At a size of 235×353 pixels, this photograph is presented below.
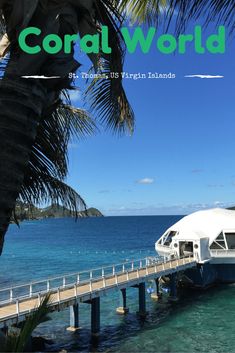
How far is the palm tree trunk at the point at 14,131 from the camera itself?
3061 millimetres

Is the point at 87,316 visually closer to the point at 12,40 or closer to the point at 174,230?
the point at 174,230

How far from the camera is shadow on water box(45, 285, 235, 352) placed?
21.0m

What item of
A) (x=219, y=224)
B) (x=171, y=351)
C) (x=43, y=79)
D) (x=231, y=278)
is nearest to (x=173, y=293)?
(x=231, y=278)

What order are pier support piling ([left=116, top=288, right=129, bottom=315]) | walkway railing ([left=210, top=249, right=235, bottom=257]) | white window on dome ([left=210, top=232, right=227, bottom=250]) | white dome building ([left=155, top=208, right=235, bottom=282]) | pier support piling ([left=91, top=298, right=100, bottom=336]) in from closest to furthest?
pier support piling ([left=91, top=298, right=100, bottom=336])
pier support piling ([left=116, top=288, right=129, bottom=315])
white dome building ([left=155, top=208, right=235, bottom=282])
walkway railing ([left=210, top=249, right=235, bottom=257])
white window on dome ([left=210, top=232, right=227, bottom=250])

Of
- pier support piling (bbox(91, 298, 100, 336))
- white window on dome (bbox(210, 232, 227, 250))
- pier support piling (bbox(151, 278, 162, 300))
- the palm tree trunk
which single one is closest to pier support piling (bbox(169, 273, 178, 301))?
pier support piling (bbox(151, 278, 162, 300))

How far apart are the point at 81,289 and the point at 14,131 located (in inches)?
844

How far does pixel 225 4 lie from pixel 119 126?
2207mm

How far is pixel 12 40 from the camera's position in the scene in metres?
3.34

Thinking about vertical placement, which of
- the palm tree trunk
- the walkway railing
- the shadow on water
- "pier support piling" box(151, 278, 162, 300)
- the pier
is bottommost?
the shadow on water

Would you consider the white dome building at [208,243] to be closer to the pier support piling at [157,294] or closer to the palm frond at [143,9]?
the pier support piling at [157,294]

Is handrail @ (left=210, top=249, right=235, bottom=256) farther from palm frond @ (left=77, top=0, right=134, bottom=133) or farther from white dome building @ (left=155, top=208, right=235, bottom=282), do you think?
palm frond @ (left=77, top=0, right=134, bottom=133)

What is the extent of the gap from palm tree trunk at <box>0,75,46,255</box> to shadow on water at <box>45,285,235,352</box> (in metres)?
18.7

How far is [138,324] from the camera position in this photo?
81.9 ft

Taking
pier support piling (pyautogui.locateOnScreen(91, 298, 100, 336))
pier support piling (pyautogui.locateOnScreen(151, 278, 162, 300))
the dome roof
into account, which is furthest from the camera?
the dome roof
